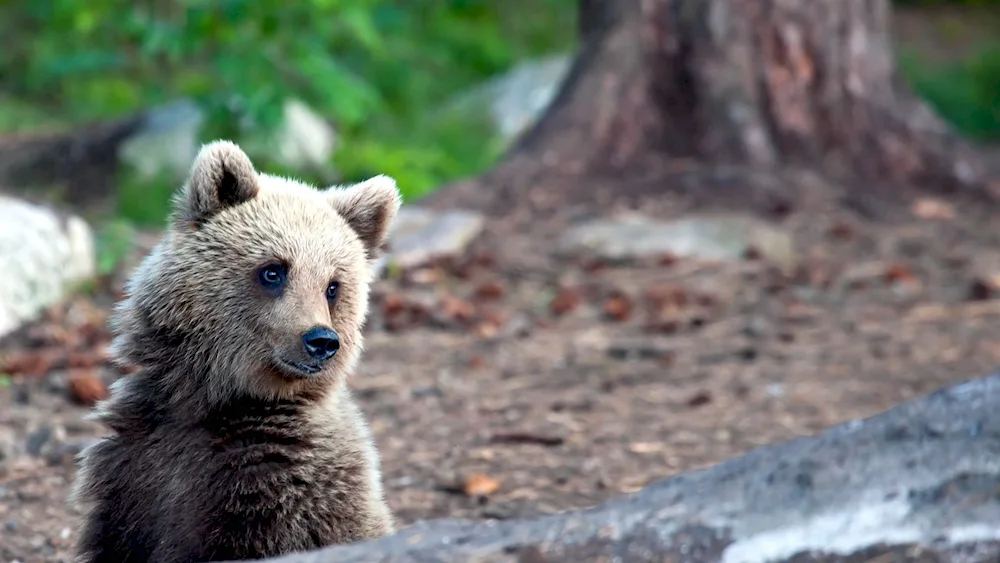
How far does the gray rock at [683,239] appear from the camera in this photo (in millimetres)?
8102

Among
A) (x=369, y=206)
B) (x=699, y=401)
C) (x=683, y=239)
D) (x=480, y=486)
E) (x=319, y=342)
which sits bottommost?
(x=699, y=401)

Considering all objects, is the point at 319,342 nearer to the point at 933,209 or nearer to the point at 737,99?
the point at 737,99

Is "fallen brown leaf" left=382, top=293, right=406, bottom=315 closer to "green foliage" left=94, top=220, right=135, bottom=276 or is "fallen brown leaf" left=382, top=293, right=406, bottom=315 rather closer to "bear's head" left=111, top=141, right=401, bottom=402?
"green foliage" left=94, top=220, right=135, bottom=276

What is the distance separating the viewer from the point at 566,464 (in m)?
5.06

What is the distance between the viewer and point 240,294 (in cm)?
357

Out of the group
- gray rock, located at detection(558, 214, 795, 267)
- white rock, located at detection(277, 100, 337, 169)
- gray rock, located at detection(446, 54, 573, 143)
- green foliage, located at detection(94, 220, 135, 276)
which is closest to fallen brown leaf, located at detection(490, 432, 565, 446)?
gray rock, located at detection(558, 214, 795, 267)

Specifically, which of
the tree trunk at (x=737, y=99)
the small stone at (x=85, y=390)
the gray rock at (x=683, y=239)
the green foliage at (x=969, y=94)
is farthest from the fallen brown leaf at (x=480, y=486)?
the green foliage at (x=969, y=94)

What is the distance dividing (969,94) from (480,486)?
10.4 meters

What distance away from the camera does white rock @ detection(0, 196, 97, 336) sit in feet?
20.9

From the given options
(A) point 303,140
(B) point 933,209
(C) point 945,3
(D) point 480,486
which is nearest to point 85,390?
(D) point 480,486

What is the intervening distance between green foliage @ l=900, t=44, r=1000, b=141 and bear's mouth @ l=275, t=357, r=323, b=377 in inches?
432

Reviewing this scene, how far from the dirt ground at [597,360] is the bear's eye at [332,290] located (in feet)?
3.69

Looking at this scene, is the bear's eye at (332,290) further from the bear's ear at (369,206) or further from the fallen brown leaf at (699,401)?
the fallen brown leaf at (699,401)

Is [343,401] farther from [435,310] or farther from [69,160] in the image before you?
[69,160]
